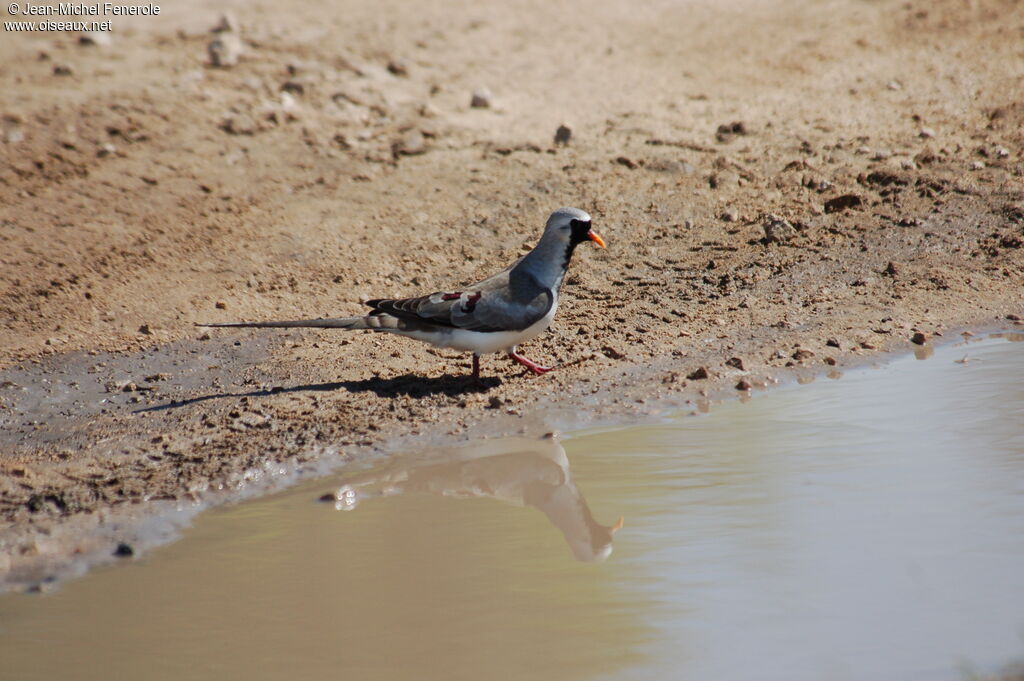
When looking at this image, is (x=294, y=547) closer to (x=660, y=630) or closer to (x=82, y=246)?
(x=660, y=630)

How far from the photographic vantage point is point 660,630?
13.2 ft

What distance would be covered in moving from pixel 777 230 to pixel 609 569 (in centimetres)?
427

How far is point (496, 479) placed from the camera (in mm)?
5473

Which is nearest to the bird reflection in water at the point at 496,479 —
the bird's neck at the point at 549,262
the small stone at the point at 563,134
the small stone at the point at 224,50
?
the bird's neck at the point at 549,262

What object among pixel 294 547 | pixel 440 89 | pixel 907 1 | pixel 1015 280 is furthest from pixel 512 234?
pixel 907 1

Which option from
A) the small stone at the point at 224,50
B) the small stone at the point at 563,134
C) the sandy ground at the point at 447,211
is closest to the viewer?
the sandy ground at the point at 447,211

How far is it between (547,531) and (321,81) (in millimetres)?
6171

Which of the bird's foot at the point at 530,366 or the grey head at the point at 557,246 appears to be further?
the bird's foot at the point at 530,366

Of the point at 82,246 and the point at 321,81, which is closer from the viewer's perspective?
the point at 82,246

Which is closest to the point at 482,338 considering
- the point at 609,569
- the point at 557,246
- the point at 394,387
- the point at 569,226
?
the point at 394,387

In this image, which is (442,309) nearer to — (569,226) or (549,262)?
(549,262)

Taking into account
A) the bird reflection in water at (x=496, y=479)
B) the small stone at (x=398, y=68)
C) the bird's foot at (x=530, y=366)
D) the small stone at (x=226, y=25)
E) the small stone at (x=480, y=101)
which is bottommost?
the bird reflection in water at (x=496, y=479)

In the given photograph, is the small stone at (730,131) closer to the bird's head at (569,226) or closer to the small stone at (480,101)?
the small stone at (480,101)

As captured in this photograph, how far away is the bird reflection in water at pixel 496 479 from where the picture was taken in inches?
201
